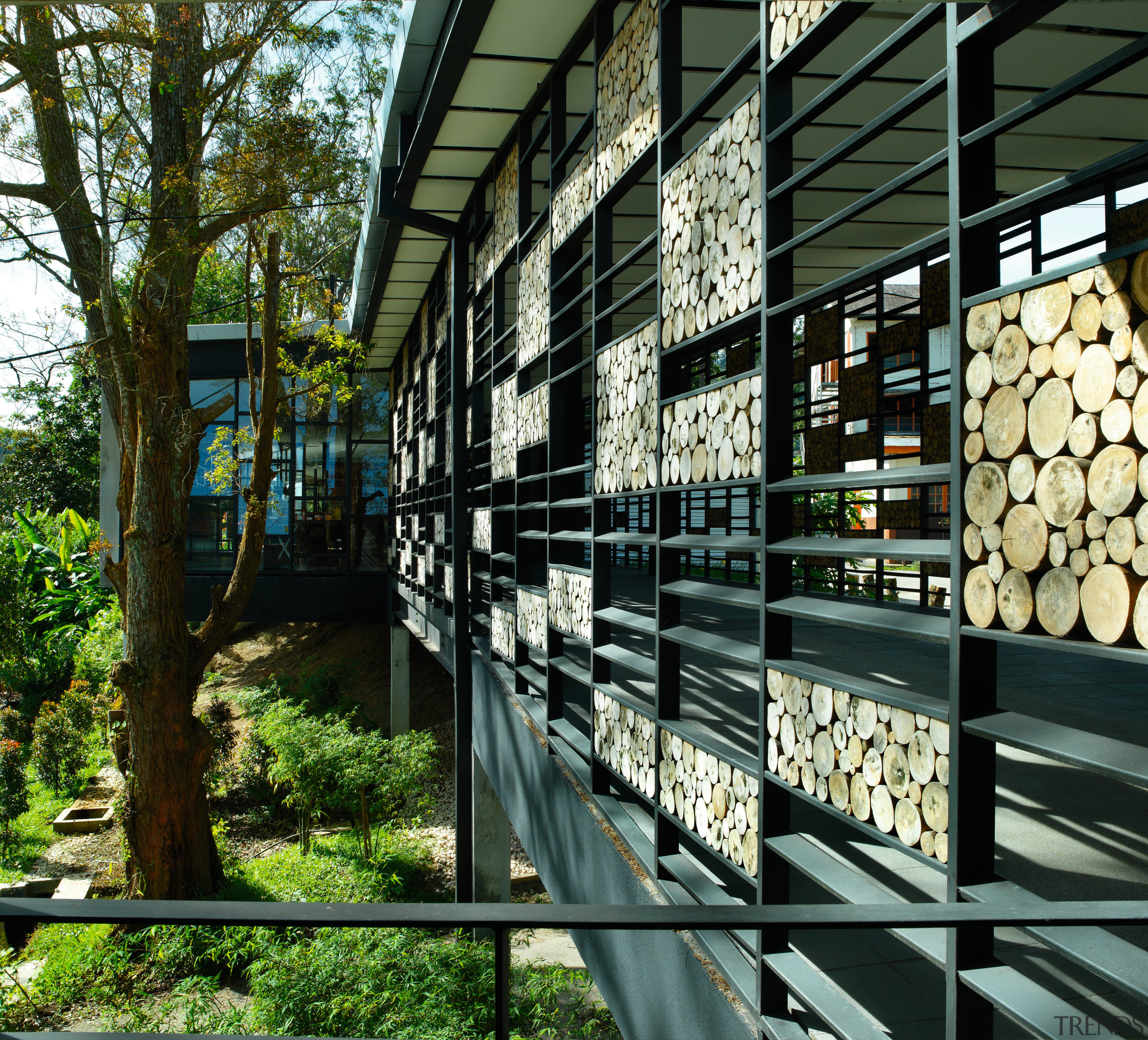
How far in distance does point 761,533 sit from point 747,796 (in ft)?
2.51

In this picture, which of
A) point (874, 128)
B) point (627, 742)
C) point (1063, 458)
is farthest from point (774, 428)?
point (627, 742)

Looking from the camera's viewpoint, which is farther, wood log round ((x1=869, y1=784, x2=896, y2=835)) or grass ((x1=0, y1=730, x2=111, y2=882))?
grass ((x1=0, y1=730, x2=111, y2=882))

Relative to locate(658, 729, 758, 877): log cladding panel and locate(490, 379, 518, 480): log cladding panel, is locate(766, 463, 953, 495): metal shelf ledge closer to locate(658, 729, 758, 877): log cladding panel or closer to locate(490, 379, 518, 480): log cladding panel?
locate(658, 729, 758, 877): log cladding panel

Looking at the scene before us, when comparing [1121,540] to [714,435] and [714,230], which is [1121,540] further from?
[714,230]

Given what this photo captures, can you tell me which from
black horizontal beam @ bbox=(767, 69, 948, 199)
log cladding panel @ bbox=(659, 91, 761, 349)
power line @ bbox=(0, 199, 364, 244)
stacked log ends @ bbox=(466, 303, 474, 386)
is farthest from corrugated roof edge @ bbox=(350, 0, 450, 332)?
black horizontal beam @ bbox=(767, 69, 948, 199)

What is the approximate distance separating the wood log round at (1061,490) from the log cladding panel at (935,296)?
20.2 feet

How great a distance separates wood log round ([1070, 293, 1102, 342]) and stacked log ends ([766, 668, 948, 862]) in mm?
774

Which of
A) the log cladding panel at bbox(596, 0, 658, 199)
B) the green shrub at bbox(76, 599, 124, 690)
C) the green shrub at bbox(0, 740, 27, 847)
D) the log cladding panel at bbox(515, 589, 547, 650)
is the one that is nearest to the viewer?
the log cladding panel at bbox(596, 0, 658, 199)

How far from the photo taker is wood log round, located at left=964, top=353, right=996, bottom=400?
5.39ft

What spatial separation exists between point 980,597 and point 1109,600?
27cm

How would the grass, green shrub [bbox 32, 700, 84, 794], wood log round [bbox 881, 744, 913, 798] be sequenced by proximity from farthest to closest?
green shrub [bbox 32, 700, 84, 794], the grass, wood log round [bbox 881, 744, 913, 798]

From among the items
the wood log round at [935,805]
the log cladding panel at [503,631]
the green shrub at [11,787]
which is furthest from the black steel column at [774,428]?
the green shrub at [11,787]

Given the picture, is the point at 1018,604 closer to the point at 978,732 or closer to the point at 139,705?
the point at 978,732

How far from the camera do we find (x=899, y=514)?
7.67 m
